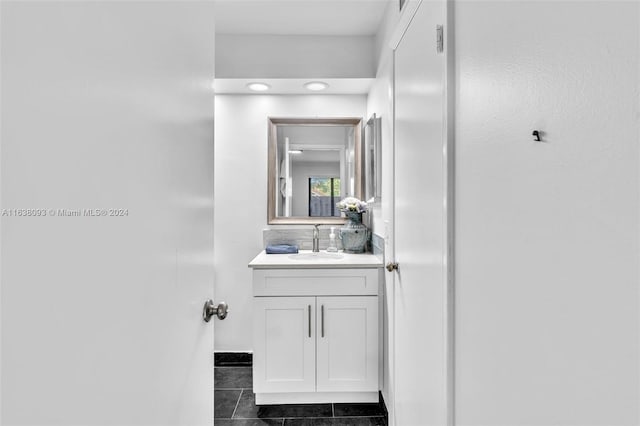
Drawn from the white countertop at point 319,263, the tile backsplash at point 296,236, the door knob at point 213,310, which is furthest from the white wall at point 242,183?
the door knob at point 213,310

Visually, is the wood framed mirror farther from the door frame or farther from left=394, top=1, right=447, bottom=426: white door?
the door frame

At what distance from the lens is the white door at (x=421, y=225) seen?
1.22 meters

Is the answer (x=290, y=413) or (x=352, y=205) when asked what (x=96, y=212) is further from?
(x=352, y=205)

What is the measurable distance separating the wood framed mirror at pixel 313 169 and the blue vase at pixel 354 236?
→ 24 centimetres

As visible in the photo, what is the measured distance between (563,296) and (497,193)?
285 mm

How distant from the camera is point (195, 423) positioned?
38.5 inches

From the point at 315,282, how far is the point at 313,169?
112 cm

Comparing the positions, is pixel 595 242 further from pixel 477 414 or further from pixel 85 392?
pixel 85 392

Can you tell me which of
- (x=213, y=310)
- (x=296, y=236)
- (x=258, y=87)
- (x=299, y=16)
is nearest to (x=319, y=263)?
(x=296, y=236)

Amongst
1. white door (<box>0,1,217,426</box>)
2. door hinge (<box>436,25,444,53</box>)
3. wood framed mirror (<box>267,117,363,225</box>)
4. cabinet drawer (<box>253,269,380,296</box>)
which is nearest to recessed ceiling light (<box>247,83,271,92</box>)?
wood framed mirror (<box>267,117,363,225</box>)

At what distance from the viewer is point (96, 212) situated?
1.80ft

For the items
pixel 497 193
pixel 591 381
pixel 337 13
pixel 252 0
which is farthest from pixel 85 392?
pixel 337 13

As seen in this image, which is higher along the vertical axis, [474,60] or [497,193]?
[474,60]

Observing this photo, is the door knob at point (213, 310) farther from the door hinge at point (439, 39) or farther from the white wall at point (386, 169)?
the white wall at point (386, 169)
